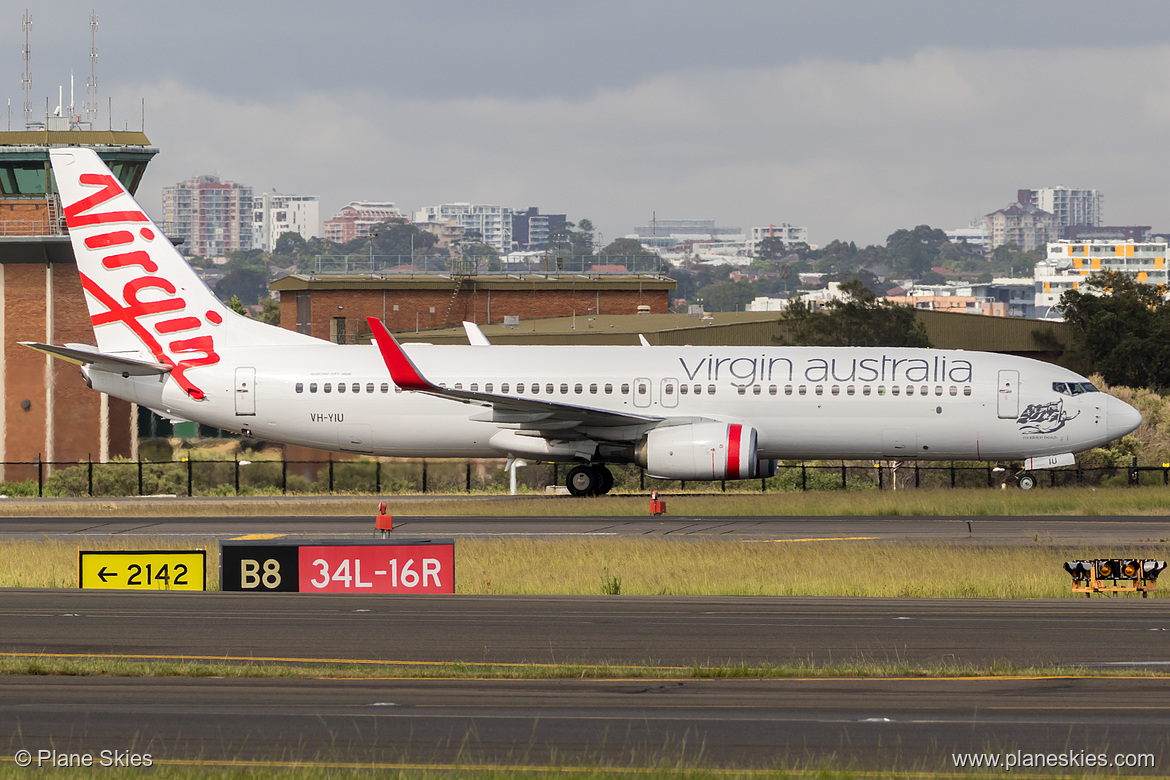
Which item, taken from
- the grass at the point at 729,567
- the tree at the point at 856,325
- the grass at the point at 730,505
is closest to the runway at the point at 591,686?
the grass at the point at 729,567

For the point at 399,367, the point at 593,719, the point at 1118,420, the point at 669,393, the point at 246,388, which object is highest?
the point at 399,367

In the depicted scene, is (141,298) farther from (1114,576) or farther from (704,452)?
(1114,576)

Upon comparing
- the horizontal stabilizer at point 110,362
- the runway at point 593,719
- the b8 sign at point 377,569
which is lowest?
the b8 sign at point 377,569

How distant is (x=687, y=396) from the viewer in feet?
126

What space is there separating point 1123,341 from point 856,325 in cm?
1229

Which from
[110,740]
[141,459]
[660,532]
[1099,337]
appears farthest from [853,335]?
[110,740]

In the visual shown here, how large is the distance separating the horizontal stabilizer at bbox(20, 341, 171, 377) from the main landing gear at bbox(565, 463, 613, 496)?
11971 millimetres

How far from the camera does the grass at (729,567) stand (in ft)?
77.7

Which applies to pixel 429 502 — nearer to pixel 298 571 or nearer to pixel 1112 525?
pixel 298 571

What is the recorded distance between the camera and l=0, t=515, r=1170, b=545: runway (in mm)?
29703

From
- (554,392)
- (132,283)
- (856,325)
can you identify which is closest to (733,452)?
(554,392)

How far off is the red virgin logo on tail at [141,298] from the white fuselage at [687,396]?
60cm

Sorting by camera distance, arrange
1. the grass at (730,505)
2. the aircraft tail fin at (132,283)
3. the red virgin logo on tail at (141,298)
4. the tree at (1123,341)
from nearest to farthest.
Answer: the grass at (730,505)
the red virgin logo on tail at (141,298)
the aircraft tail fin at (132,283)
the tree at (1123,341)

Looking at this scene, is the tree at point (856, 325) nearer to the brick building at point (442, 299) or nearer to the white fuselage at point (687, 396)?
the brick building at point (442, 299)
